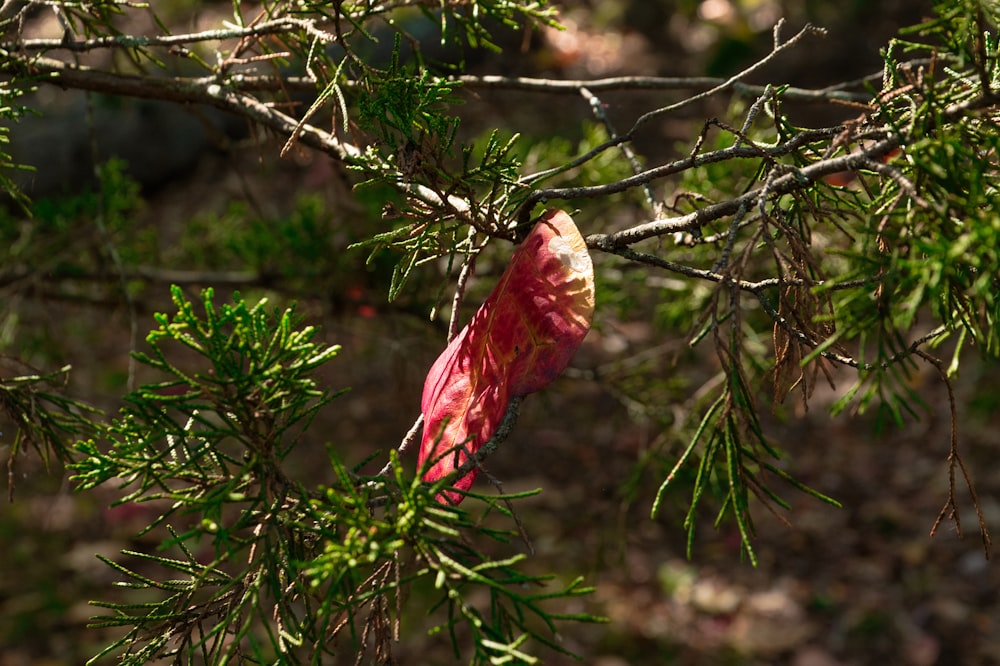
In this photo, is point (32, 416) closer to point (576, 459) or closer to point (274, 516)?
point (274, 516)

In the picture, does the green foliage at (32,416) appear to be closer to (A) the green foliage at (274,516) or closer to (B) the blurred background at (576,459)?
(A) the green foliage at (274,516)

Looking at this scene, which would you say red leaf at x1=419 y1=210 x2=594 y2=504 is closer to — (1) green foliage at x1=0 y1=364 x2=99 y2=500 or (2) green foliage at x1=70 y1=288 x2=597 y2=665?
(2) green foliage at x1=70 y1=288 x2=597 y2=665

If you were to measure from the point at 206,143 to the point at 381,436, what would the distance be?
2.50 metres

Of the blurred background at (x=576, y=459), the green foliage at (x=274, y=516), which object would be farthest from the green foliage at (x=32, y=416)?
the blurred background at (x=576, y=459)

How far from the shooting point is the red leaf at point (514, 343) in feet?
2.68

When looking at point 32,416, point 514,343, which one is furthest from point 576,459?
point 514,343

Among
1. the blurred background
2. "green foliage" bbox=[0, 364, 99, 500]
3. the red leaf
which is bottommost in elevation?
the blurred background

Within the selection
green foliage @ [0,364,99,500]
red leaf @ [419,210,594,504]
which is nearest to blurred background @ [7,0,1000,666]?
green foliage @ [0,364,99,500]

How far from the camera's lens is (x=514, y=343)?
0.85 m

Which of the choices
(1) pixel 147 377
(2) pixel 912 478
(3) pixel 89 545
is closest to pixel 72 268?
(3) pixel 89 545

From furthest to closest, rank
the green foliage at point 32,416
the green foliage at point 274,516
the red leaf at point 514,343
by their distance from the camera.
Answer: the green foliage at point 32,416
the red leaf at point 514,343
the green foliage at point 274,516

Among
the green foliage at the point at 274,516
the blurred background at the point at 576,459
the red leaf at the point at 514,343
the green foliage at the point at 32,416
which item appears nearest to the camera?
the green foliage at the point at 274,516

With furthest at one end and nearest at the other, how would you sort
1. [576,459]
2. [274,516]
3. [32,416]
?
1. [576,459]
2. [32,416]
3. [274,516]

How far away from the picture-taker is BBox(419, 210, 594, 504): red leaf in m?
0.82
